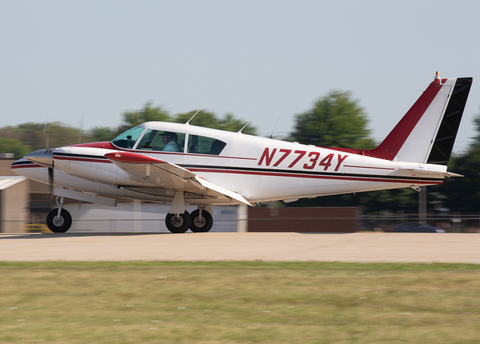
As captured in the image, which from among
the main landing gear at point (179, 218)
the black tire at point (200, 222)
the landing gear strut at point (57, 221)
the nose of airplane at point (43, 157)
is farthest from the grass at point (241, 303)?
the landing gear strut at point (57, 221)

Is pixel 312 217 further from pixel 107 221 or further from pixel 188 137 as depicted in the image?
pixel 188 137

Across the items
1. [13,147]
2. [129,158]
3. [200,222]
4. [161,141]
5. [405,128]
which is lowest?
[200,222]

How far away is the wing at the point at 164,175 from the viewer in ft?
44.3

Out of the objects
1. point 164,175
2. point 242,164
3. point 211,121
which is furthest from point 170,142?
point 211,121

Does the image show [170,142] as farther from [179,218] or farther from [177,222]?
[177,222]

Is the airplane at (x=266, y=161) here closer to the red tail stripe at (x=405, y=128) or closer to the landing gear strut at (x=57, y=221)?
the red tail stripe at (x=405, y=128)

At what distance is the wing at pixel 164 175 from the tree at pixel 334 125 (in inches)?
1752

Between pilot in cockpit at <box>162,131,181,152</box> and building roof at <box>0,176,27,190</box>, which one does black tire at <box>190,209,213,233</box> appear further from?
building roof at <box>0,176,27,190</box>

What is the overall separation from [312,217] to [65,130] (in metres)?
81.0

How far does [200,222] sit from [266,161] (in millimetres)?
2734

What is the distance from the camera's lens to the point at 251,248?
38.4 ft

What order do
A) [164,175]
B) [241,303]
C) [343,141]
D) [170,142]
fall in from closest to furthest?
[241,303], [164,175], [170,142], [343,141]

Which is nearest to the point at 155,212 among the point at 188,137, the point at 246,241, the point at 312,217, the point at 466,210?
the point at 312,217

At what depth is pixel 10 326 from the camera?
5.73 m
